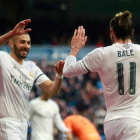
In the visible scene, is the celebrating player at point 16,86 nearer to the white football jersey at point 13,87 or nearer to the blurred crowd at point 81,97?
the white football jersey at point 13,87

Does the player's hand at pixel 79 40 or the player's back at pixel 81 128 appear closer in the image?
the player's hand at pixel 79 40

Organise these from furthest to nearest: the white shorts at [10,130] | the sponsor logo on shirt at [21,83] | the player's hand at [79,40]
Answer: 1. the sponsor logo on shirt at [21,83]
2. the white shorts at [10,130]
3. the player's hand at [79,40]

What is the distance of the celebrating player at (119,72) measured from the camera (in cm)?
415

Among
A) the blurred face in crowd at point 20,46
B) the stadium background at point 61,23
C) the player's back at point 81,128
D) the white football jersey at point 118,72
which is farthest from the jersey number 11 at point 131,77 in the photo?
the stadium background at point 61,23

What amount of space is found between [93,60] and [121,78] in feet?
1.35

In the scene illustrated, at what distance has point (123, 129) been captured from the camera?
4.08m

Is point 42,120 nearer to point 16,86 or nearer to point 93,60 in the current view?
point 16,86

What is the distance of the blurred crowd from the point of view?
14.2m

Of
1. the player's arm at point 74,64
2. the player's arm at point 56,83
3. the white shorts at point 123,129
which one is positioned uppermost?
the player's arm at point 74,64

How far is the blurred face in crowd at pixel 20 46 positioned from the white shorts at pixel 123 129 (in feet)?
6.60

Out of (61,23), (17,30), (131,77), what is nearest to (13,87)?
(17,30)

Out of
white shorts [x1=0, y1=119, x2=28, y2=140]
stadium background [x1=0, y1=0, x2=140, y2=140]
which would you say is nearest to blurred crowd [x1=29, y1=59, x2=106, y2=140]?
stadium background [x1=0, y1=0, x2=140, y2=140]

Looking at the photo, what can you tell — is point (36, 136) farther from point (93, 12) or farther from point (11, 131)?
point (93, 12)

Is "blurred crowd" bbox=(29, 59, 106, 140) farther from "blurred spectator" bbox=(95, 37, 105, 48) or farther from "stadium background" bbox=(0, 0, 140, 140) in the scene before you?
"blurred spectator" bbox=(95, 37, 105, 48)
